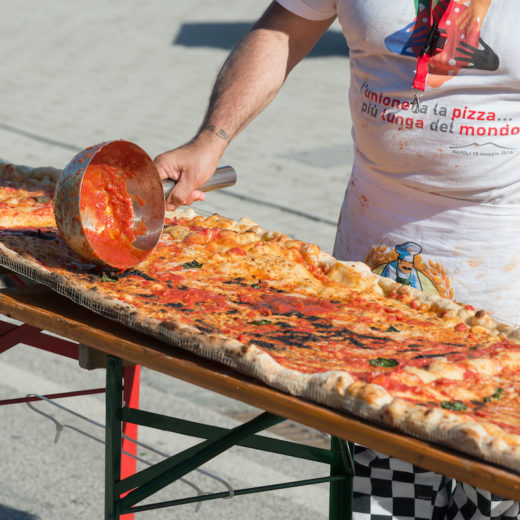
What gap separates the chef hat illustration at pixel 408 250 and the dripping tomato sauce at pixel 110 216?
810mm

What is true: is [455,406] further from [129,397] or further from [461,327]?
[129,397]

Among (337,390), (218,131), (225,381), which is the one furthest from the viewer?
(218,131)

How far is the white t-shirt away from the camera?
2.59 m

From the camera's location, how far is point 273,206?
787 centimetres

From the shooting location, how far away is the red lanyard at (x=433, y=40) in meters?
2.59

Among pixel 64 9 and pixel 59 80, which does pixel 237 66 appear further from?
pixel 64 9

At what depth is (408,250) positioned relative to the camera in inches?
114

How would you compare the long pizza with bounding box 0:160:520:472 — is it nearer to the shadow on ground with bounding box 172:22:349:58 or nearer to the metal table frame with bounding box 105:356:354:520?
the metal table frame with bounding box 105:356:354:520

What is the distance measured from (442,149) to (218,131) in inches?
31.1

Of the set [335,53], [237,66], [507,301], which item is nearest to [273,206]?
[237,66]

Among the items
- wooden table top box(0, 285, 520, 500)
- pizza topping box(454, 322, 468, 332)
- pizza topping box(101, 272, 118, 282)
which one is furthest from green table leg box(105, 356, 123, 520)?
pizza topping box(454, 322, 468, 332)

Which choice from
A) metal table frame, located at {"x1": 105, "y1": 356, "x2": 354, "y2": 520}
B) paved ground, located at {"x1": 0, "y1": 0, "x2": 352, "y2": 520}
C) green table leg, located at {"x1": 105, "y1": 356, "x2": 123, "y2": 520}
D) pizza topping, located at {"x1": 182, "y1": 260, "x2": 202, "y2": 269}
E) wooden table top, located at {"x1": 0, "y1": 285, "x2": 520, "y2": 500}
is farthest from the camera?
paved ground, located at {"x1": 0, "y1": 0, "x2": 352, "y2": 520}

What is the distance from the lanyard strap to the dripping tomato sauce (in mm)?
920

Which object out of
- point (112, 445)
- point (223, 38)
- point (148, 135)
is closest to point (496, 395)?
point (112, 445)
